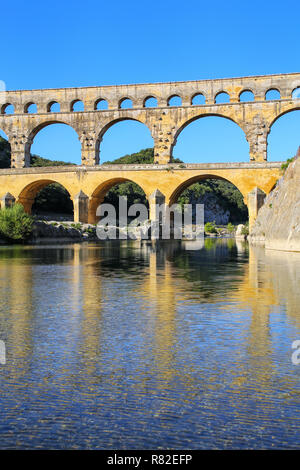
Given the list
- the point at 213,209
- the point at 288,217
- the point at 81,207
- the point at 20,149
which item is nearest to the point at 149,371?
the point at 288,217

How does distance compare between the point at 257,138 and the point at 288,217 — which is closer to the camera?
the point at 288,217

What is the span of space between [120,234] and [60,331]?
3929cm

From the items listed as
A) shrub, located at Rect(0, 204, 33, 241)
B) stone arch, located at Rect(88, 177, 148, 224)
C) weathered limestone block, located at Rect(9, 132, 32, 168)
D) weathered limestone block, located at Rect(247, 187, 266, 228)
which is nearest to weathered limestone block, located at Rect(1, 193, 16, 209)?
weathered limestone block, located at Rect(9, 132, 32, 168)

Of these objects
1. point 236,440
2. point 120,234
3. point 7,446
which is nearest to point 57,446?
point 7,446

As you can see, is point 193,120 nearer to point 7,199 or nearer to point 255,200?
point 255,200

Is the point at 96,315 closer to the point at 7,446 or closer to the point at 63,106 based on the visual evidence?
the point at 7,446

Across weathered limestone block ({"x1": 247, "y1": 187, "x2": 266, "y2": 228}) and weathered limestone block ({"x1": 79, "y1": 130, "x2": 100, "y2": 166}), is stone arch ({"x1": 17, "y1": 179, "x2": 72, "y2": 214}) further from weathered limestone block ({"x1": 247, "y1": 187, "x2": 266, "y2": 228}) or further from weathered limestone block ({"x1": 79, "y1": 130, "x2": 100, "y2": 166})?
weathered limestone block ({"x1": 247, "y1": 187, "x2": 266, "y2": 228})

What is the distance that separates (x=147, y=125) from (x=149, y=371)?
1755 inches

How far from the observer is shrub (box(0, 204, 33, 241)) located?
31953 mm

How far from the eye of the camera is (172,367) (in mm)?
4934

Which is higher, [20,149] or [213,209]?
[20,149]

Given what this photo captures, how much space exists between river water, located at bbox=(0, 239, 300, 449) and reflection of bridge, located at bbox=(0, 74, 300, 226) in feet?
116

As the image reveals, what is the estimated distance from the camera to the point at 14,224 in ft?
107

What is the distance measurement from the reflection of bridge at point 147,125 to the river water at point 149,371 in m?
35.3
